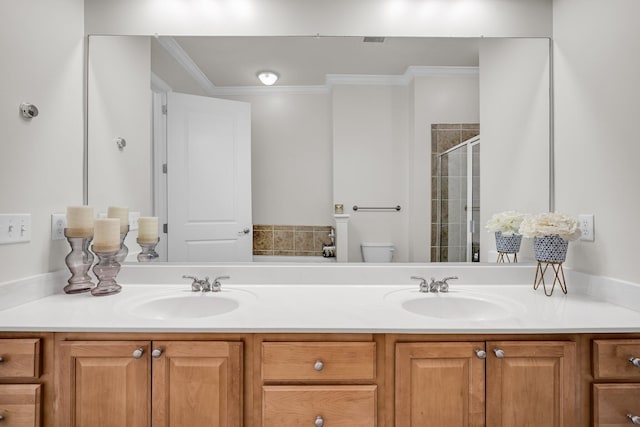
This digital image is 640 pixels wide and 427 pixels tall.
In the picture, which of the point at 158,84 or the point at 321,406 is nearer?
the point at 321,406

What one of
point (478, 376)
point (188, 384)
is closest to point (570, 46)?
point (478, 376)

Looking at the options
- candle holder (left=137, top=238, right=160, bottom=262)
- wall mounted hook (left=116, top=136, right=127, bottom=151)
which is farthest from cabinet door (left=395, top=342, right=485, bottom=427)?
wall mounted hook (left=116, top=136, right=127, bottom=151)

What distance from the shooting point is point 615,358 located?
109 cm

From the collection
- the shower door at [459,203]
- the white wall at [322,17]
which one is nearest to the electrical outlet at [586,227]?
the shower door at [459,203]

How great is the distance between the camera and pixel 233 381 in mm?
1082

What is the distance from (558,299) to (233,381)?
4.30 feet

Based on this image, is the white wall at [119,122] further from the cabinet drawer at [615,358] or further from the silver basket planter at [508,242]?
the cabinet drawer at [615,358]

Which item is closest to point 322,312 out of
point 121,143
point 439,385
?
point 439,385

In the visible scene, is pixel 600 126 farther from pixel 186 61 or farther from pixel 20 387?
pixel 20 387

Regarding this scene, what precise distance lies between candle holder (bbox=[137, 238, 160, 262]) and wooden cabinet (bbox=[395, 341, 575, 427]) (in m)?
1.26

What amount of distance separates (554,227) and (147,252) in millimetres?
1856

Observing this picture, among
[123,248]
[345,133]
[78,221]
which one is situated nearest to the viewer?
[78,221]

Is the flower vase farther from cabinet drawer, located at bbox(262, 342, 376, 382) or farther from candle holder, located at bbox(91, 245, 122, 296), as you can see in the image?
candle holder, located at bbox(91, 245, 122, 296)

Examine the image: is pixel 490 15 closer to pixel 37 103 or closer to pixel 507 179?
pixel 507 179
